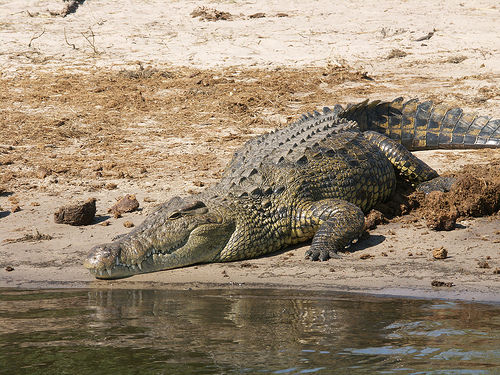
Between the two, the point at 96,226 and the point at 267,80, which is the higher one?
the point at 267,80

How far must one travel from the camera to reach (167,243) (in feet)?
21.1

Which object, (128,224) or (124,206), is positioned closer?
(128,224)

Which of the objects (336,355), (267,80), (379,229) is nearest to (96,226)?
(379,229)

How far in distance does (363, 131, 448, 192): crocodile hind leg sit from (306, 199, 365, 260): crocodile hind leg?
1.49 meters

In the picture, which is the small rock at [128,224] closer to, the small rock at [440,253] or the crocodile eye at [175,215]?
the crocodile eye at [175,215]

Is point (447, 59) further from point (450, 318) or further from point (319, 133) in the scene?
point (450, 318)

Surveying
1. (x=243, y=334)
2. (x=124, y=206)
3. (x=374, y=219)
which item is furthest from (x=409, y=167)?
(x=243, y=334)

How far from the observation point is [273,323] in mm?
5078

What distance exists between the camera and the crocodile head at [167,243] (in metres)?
6.27

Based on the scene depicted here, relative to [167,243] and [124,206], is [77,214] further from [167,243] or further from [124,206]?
[167,243]

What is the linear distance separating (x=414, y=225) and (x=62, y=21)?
10989 millimetres

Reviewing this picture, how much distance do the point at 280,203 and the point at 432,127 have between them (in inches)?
136

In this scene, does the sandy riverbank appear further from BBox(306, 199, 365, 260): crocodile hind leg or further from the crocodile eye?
the crocodile eye

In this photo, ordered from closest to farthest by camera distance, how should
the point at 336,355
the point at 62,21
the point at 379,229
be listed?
the point at 336,355 < the point at 379,229 < the point at 62,21
